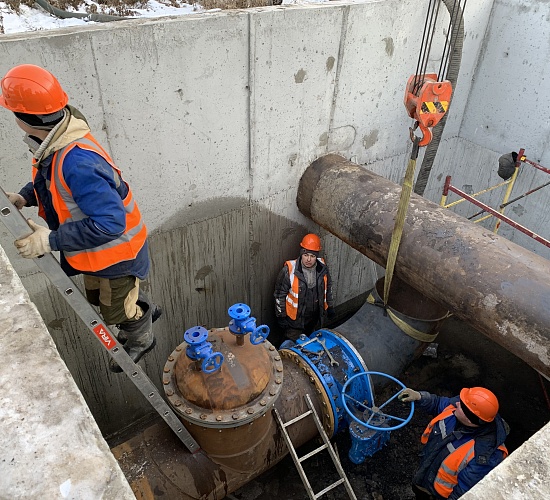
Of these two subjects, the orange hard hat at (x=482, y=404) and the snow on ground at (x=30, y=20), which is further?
the snow on ground at (x=30, y=20)

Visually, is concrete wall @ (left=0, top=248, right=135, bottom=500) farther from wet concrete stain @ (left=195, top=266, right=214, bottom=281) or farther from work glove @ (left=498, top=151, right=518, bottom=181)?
work glove @ (left=498, top=151, right=518, bottom=181)

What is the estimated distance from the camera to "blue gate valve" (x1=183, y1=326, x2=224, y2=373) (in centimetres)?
285

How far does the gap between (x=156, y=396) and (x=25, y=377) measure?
1.29m

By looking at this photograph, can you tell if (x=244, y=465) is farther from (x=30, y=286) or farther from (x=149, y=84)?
(x=149, y=84)

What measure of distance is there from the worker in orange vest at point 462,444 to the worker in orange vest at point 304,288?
1.64 m

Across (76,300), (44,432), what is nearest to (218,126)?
(76,300)

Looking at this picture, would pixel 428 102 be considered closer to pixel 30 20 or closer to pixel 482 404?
pixel 482 404

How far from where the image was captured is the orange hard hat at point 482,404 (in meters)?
3.37

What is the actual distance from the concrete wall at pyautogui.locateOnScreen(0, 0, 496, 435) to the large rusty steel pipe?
0.77 metres

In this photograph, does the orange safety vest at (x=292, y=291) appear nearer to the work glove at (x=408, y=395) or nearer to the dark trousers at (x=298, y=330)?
the dark trousers at (x=298, y=330)

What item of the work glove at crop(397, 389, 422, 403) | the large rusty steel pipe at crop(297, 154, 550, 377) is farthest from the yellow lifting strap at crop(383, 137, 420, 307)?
the work glove at crop(397, 389, 422, 403)

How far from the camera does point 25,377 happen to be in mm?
1555

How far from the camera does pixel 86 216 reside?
7.71 ft

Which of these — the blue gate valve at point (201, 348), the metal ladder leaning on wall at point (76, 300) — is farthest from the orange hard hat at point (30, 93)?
the blue gate valve at point (201, 348)
